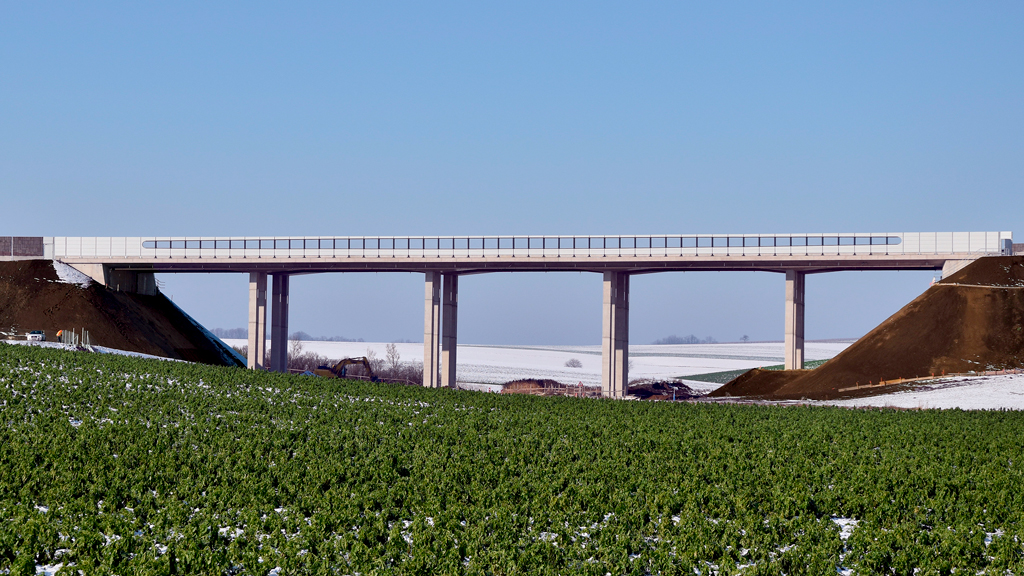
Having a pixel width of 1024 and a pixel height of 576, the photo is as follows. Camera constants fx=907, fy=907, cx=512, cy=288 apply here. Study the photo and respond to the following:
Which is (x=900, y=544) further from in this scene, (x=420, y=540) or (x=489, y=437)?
(x=489, y=437)

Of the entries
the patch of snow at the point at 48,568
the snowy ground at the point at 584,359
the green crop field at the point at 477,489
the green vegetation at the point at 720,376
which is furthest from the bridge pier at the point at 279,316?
the patch of snow at the point at 48,568

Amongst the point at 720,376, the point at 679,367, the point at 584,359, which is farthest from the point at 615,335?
the point at 584,359

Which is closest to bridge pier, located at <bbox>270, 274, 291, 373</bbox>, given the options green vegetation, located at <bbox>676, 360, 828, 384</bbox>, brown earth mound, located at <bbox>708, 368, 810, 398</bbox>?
brown earth mound, located at <bbox>708, 368, 810, 398</bbox>

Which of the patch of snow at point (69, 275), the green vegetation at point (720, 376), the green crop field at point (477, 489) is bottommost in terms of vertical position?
the green vegetation at point (720, 376)

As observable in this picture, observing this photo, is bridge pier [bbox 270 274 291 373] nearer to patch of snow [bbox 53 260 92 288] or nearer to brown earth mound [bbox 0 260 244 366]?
brown earth mound [bbox 0 260 244 366]

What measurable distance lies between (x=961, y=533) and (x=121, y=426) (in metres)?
21.3

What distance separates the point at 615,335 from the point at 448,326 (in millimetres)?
12532

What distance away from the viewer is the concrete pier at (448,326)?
67000 mm

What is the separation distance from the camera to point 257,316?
68125 millimetres

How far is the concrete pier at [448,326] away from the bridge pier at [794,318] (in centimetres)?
2374

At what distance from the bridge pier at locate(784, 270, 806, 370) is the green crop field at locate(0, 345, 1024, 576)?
28893 millimetres

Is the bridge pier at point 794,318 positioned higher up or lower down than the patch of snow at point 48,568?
higher up

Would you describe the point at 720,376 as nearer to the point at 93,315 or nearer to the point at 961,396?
the point at 961,396

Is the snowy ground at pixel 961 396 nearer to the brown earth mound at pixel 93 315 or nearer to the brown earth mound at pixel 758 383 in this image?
the brown earth mound at pixel 758 383
